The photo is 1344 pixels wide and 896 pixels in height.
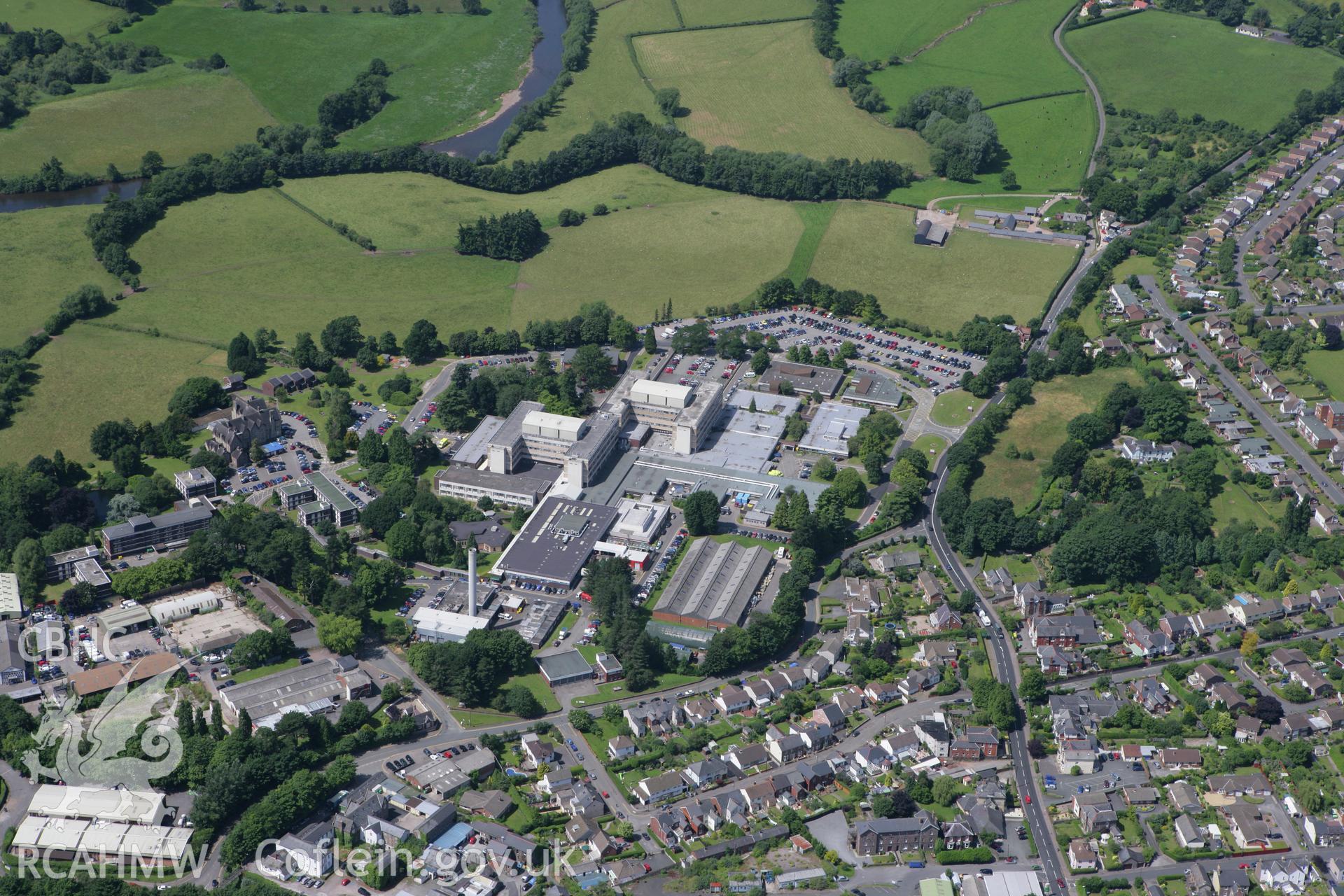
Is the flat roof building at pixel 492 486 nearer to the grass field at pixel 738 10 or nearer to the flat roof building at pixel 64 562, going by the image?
the flat roof building at pixel 64 562

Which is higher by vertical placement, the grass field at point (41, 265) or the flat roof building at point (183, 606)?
the flat roof building at point (183, 606)

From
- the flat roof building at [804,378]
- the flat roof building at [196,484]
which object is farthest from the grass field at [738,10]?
the flat roof building at [196,484]

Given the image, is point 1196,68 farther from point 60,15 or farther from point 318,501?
point 60,15

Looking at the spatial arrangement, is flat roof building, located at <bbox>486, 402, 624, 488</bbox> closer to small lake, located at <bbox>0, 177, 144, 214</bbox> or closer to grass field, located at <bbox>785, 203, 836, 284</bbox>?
grass field, located at <bbox>785, 203, 836, 284</bbox>

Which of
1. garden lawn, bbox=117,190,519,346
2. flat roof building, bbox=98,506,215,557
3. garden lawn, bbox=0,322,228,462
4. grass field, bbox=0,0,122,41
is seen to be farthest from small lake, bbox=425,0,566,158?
flat roof building, bbox=98,506,215,557

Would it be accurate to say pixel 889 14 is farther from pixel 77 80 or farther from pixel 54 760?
pixel 54 760
